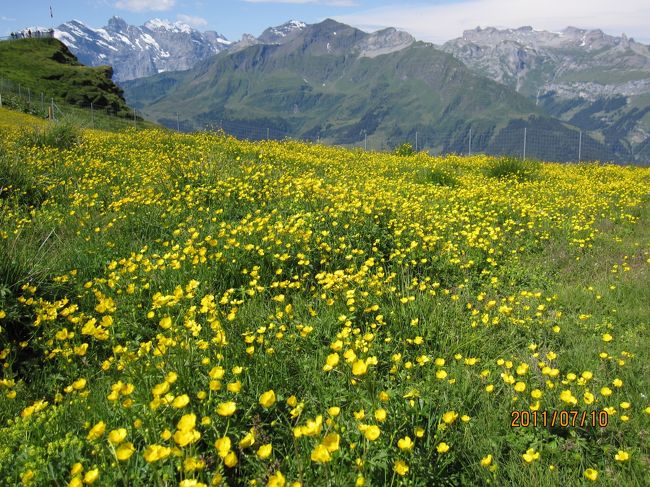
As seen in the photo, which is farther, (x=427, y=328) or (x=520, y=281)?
(x=520, y=281)

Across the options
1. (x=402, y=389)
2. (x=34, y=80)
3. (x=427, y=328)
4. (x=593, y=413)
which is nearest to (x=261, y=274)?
(x=427, y=328)

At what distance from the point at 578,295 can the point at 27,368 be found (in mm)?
5151

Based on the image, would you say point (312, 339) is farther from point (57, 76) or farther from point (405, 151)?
point (57, 76)

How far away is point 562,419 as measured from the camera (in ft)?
9.35

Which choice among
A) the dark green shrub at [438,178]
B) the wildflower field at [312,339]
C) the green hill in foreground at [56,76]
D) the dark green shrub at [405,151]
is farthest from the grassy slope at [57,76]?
the wildflower field at [312,339]

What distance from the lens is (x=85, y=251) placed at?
5.45 m

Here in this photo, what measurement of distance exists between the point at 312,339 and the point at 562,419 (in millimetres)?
1754

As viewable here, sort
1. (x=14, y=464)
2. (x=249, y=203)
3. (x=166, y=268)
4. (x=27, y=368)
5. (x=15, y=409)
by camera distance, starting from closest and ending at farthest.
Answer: (x=14, y=464) < (x=15, y=409) < (x=27, y=368) < (x=166, y=268) < (x=249, y=203)

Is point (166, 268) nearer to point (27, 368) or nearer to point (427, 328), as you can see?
point (27, 368)

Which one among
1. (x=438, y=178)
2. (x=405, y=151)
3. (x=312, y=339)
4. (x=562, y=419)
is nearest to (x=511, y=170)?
(x=438, y=178)

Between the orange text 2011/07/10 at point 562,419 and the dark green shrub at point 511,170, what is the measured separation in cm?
1013

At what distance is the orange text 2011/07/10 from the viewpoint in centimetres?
282

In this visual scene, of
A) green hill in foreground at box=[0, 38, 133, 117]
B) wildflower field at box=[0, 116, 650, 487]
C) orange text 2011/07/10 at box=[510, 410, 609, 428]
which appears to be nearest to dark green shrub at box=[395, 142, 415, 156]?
wildflower field at box=[0, 116, 650, 487]

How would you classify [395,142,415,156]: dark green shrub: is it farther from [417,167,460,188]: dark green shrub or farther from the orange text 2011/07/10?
the orange text 2011/07/10
